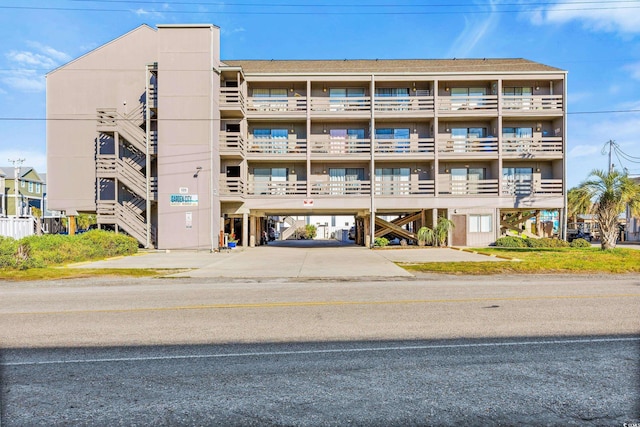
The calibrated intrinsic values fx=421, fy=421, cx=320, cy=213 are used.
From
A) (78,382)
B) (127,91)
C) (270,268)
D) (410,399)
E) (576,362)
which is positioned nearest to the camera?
(410,399)

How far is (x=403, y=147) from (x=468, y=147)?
202 inches

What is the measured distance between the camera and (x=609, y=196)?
76.5 ft

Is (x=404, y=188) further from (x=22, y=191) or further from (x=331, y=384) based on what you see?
(x=22, y=191)

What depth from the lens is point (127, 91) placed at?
3216cm

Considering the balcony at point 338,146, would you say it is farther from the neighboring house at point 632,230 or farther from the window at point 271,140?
the neighboring house at point 632,230

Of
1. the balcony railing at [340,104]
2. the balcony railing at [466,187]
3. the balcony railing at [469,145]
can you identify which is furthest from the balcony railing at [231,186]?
the balcony railing at [469,145]

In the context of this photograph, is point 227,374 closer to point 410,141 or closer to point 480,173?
point 410,141

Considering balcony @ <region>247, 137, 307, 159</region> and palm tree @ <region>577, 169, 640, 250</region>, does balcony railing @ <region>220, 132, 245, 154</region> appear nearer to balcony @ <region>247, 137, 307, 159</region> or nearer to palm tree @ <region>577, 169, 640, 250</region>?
balcony @ <region>247, 137, 307, 159</region>

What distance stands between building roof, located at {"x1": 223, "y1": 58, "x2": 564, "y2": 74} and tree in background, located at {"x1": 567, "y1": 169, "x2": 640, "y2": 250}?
13.3 m

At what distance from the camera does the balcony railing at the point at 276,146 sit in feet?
106

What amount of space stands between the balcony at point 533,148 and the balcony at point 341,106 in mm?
11266

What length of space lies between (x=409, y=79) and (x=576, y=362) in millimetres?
30597

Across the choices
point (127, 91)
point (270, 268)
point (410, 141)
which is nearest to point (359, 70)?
point (410, 141)

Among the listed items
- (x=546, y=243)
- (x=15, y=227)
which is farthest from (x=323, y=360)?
(x=546, y=243)
